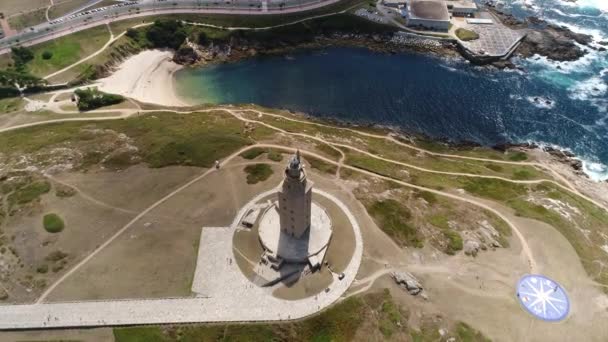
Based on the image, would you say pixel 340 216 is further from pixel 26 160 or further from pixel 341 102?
pixel 26 160

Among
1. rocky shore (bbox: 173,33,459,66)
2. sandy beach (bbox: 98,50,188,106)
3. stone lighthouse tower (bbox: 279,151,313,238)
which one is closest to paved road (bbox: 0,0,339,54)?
rocky shore (bbox: 173,33,459,66)

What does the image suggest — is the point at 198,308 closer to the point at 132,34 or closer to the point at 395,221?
the point at 395,221

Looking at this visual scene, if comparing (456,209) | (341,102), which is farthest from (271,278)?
(341,102)

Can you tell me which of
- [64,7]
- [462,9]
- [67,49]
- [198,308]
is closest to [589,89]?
[462,9]

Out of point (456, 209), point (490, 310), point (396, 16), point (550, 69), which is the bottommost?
point (490, 310)

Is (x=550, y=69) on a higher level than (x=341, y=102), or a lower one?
higher

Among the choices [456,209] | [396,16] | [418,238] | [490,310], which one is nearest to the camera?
[490,310]
